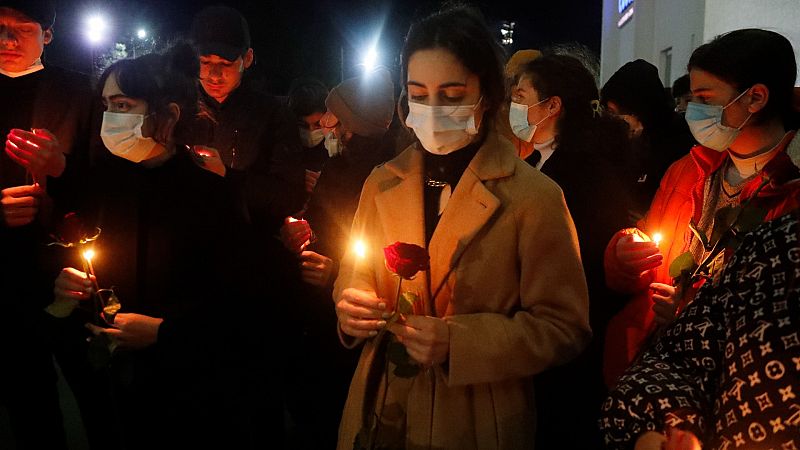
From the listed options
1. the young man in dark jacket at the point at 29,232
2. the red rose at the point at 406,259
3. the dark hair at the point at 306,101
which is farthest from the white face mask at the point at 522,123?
the dark hair at the point at 306,101

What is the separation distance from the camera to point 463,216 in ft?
7.07

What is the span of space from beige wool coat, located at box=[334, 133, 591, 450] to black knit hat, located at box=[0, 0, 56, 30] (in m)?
2.78

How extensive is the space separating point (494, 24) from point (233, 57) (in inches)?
105

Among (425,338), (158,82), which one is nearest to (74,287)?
(158,82)

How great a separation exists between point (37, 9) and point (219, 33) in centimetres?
126

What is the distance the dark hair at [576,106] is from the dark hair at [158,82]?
71.6 inches

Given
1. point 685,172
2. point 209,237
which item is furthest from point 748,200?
point 209,237

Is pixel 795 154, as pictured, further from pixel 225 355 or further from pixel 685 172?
pixel 225 355

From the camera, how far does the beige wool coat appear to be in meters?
2.04

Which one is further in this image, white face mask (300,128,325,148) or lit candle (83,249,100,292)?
white face mask (300,128,325,148)

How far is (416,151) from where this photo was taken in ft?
8.07

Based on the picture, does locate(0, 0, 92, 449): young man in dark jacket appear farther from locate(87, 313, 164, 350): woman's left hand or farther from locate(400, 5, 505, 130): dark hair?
locate(400, 5, 505, 130): dark hair

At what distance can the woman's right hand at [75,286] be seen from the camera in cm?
255

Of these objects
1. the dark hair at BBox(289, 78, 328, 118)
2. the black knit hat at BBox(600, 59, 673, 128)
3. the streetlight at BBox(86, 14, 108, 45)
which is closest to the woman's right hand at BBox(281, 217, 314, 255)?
the black knit hat at BBox(600, 59, 673, 128)
